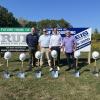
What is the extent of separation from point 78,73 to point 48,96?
125 inches

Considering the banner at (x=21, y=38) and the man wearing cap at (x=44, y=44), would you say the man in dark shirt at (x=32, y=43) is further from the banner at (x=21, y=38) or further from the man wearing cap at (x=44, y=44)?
the banner at (x=21, y=38)

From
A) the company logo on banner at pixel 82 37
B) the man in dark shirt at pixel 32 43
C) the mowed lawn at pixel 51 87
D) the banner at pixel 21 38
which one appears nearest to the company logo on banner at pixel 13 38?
the banner at pixel 21 38

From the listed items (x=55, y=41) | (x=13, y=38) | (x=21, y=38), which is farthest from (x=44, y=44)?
(x=13, y=38)

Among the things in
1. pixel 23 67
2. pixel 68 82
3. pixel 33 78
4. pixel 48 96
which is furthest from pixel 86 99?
pixel 23 67

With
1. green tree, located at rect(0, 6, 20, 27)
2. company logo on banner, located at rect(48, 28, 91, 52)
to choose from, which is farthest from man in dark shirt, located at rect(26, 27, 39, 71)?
green tree, located at rect(0, 6, 20, 27)

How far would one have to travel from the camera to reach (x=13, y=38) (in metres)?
18.6

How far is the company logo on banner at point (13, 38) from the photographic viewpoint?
18547 millimetres

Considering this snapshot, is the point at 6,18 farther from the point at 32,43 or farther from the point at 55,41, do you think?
the point at 55,41

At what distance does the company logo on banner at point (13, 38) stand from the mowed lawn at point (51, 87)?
3.23m

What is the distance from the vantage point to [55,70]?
592 inches

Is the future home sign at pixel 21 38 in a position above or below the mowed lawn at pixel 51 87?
above

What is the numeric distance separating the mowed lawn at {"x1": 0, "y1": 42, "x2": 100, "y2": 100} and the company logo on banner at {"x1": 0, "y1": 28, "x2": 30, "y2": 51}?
3233 millimetres

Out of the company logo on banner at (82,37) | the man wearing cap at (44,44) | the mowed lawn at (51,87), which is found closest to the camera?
the mowed lawn at (51,87)

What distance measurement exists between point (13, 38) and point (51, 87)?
20.4 feet
